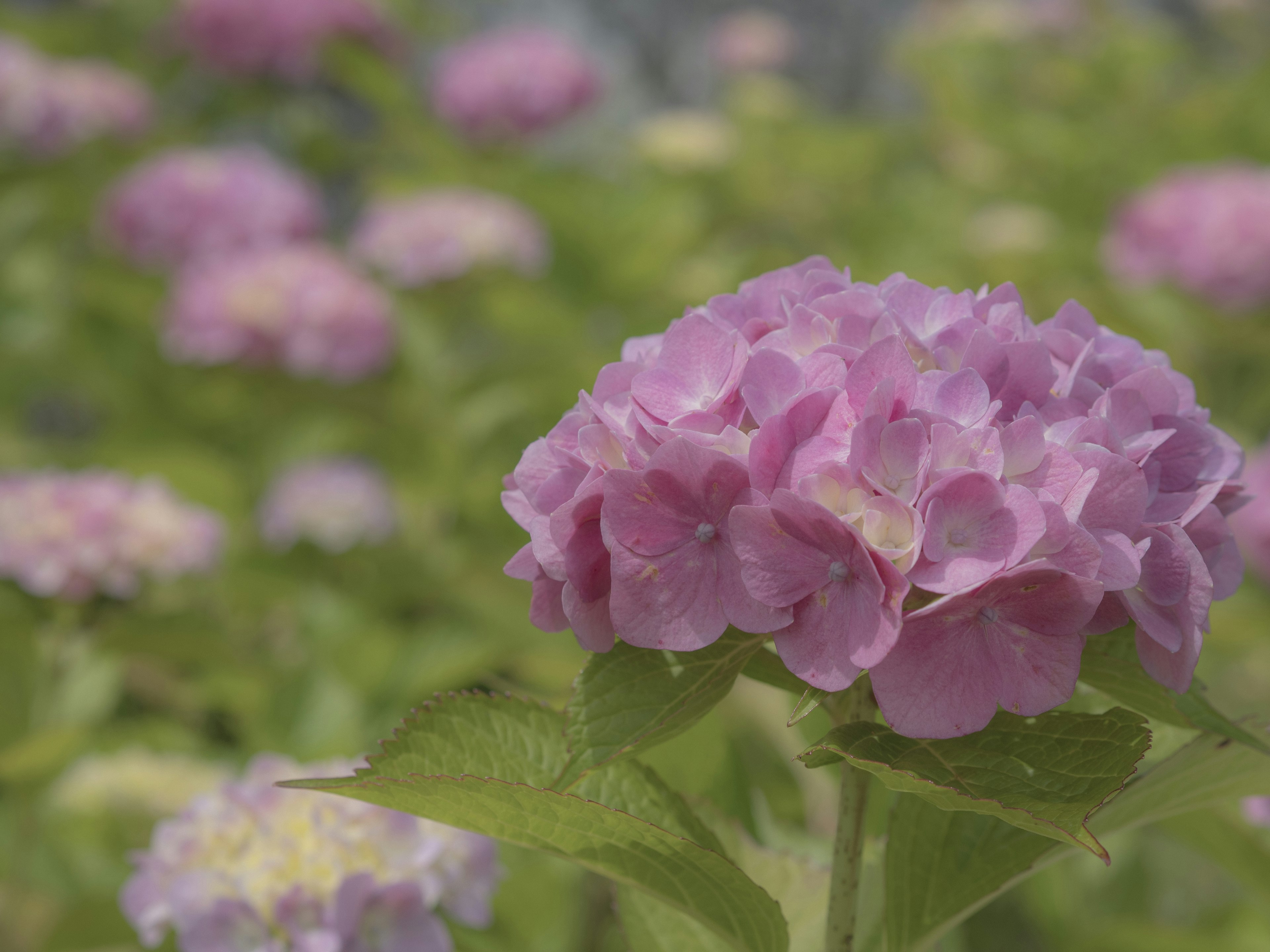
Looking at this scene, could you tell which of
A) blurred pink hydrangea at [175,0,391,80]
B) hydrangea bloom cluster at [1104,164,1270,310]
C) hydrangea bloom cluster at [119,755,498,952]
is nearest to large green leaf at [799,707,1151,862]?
hydrangea bloom cluster at [119,755,498,952]

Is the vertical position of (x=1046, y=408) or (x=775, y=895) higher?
(x=1046, y=408)

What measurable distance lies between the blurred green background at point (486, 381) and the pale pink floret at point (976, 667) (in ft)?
0.74

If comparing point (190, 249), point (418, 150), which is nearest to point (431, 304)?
point (190, 249)

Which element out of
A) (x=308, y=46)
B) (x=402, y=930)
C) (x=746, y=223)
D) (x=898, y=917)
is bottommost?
(x=746, y=223)

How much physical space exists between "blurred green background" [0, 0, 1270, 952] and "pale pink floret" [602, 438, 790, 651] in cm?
23

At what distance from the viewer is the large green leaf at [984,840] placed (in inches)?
19.4

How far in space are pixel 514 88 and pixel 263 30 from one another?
0.58m

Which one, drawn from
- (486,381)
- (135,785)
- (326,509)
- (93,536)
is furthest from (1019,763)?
(326,509)

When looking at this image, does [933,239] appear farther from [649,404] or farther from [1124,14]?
[1124,14]

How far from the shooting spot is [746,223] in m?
2.66

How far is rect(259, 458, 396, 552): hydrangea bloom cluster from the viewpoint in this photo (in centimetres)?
190

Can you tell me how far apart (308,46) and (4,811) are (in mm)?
1754

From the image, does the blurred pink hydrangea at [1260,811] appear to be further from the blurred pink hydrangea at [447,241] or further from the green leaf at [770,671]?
the blurred pink hydrangea at [447,241]

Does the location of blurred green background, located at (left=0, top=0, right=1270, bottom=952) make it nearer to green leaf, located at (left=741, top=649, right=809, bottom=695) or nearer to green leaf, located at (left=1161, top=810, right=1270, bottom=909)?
green leaf, located at (left=1161, top=810, right=1270, bottom=909)
